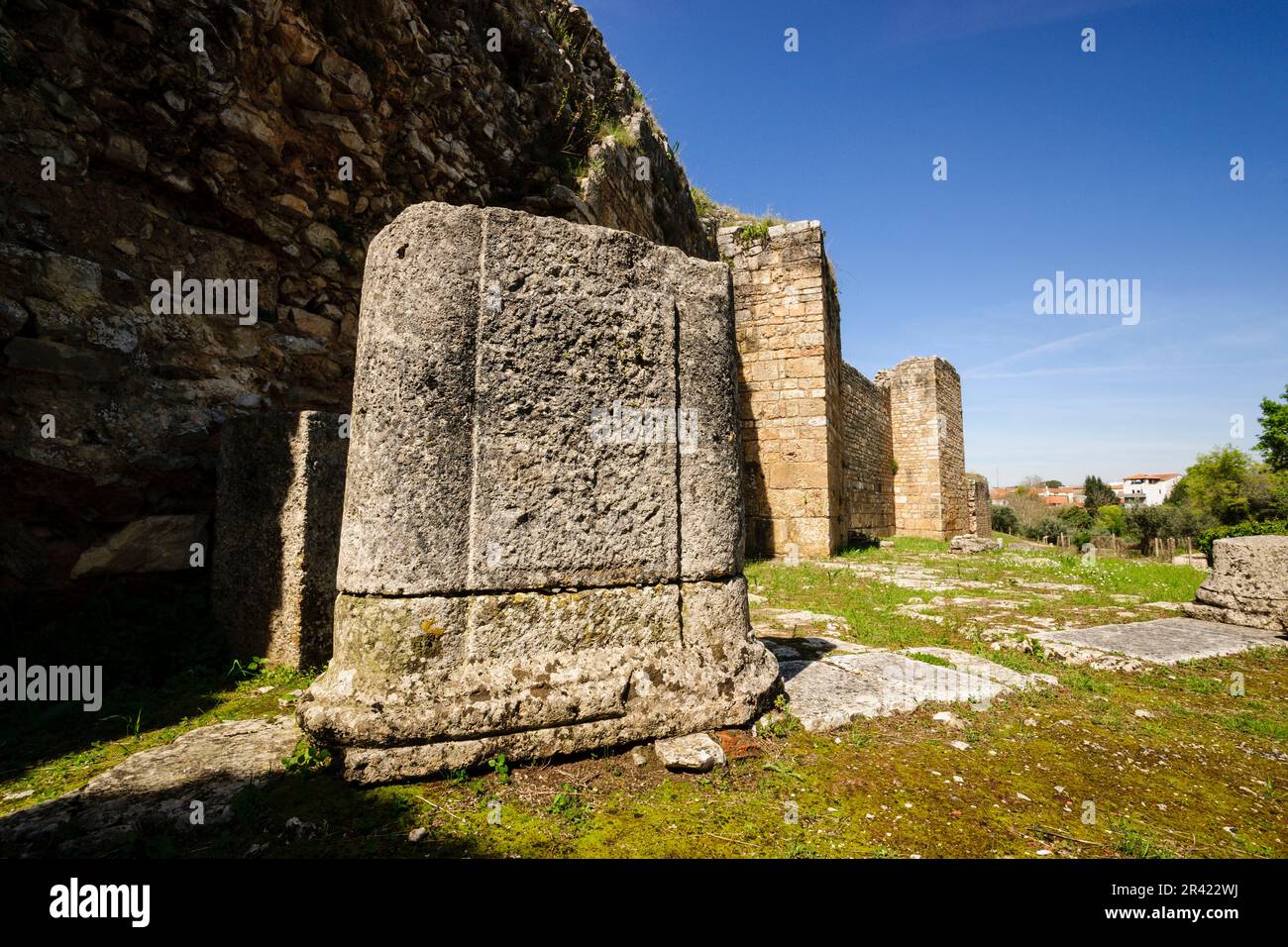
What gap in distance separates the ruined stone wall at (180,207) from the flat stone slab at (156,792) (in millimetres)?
1822

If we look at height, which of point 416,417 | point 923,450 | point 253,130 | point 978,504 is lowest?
point 978,504

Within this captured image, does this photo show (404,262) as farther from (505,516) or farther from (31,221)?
(31,221)

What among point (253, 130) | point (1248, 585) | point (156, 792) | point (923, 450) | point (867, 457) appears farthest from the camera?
point (923, 450)

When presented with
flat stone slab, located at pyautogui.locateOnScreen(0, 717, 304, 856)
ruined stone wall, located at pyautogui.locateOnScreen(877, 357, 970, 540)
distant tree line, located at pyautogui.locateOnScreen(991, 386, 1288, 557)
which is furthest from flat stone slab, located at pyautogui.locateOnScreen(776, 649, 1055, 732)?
distant tree line, located at pyautogui.locateOnScreen(991, 386, 1288, 557)

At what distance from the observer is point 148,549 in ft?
11.3

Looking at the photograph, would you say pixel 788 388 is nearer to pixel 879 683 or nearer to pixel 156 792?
pixel 879 683

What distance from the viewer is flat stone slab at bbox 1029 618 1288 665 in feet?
12.1

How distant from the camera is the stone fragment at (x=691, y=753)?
2059 millimetres

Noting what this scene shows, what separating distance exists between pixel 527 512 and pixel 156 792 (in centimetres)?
148

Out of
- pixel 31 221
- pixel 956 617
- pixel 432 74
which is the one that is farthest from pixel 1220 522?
pixel 31 221

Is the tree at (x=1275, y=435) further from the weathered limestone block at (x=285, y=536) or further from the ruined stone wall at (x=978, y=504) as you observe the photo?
the weathered limestone block at (x=285, y=536)

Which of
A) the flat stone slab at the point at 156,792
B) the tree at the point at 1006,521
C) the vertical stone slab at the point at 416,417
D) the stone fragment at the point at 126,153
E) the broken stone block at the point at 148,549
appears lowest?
the tree at the point at 1006,521

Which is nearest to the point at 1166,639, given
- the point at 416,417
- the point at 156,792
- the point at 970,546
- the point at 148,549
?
the point at 416,417

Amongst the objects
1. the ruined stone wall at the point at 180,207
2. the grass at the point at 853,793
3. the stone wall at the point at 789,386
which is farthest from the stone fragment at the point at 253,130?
the stone wall at the point at 789,386
